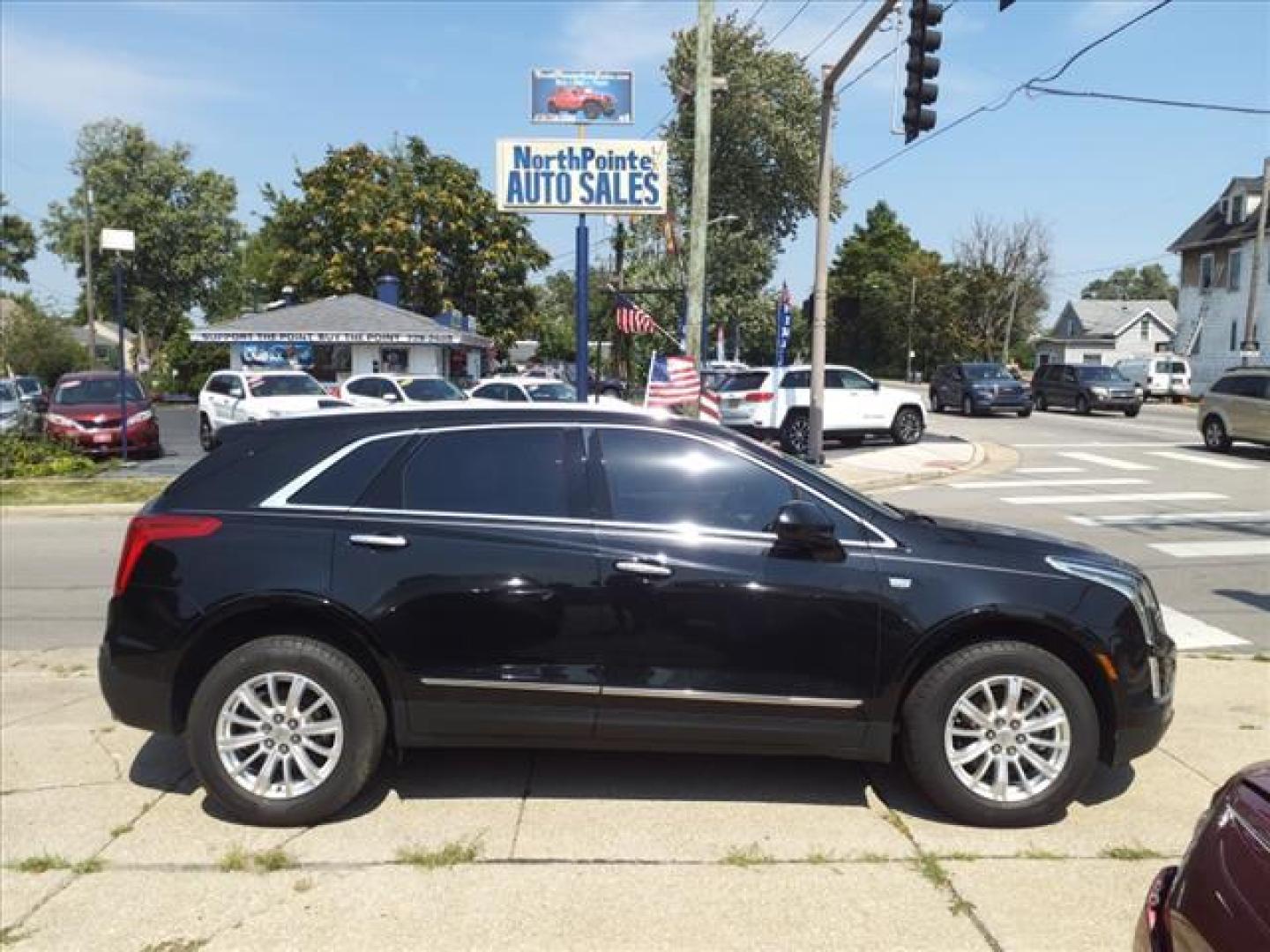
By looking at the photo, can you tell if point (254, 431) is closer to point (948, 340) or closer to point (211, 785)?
point (211, 785)

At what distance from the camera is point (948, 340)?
7219 cm

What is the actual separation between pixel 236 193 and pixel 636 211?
54.4 metres

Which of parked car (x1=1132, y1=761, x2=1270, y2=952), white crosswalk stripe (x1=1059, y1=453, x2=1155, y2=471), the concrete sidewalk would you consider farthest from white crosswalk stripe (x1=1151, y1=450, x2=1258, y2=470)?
parked car (x1=1132, y1=761, x2=1270, y2=952)

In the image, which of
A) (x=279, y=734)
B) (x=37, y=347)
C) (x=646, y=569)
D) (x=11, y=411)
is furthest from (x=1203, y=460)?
(x=37, y=347)

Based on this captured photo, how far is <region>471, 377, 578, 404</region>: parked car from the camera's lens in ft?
75.6

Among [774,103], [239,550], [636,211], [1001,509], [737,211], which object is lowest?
[1001,509]

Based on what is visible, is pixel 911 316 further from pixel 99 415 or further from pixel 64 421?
pixel 64 421

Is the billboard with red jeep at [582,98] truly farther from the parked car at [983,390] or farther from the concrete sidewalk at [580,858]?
the parked car at [983,390]

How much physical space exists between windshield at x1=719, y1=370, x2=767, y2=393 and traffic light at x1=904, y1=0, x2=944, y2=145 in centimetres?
833

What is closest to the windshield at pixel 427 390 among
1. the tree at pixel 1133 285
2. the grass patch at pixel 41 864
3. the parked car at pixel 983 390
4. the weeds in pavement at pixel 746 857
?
the parked car at pixel 983 390

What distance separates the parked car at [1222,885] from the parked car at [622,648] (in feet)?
5.47

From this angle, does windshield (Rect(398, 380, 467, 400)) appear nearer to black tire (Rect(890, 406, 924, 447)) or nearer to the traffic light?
black tire (Rect(890, 406, 924, 447))

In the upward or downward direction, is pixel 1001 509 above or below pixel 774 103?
below

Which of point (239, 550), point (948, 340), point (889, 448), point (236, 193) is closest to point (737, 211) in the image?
point (948, 340)
